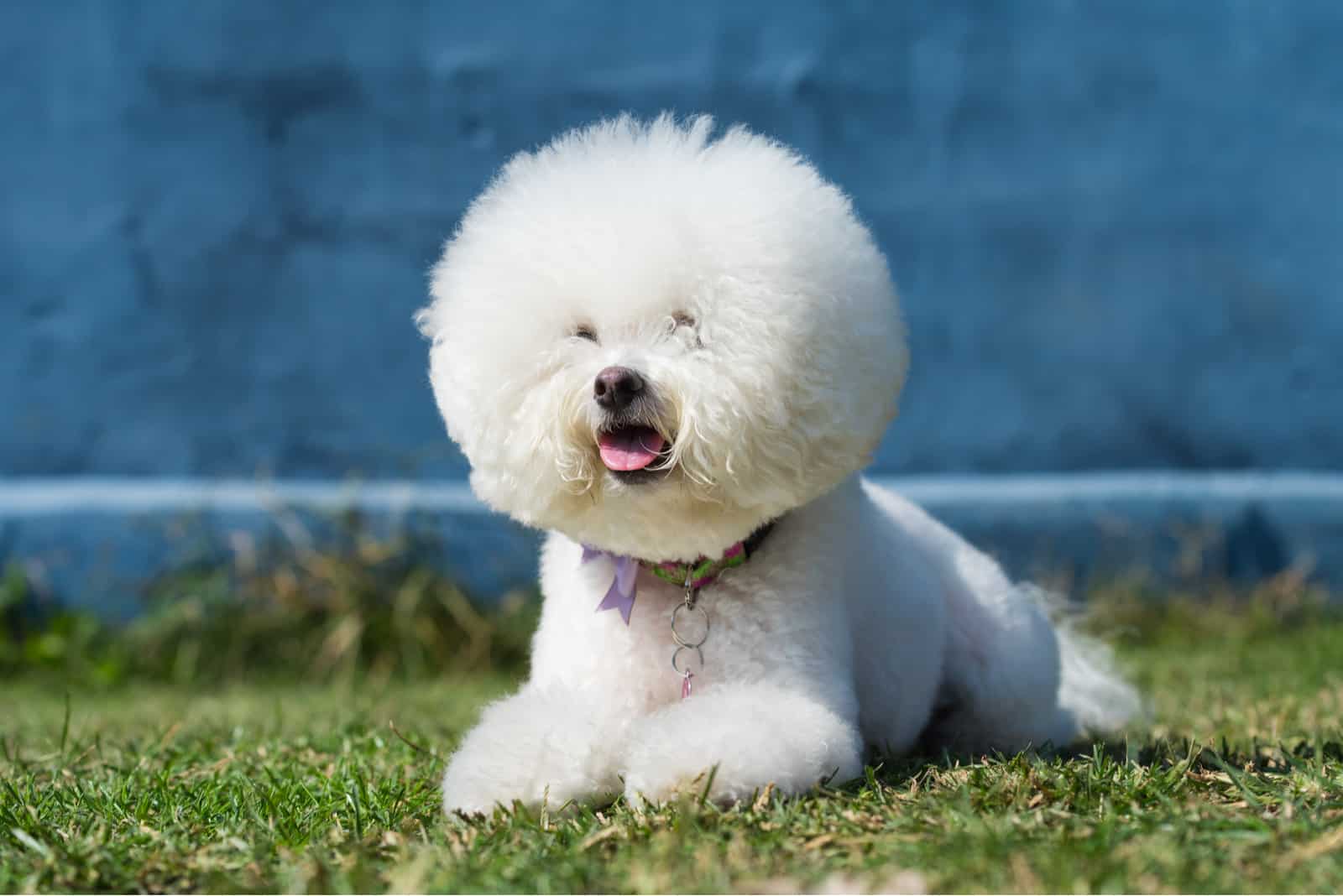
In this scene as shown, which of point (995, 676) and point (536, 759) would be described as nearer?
point (536, 759)

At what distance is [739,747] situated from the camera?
7.13 ft

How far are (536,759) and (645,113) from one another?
4.05 m

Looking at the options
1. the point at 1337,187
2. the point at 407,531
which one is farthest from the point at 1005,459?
the point at 407,531

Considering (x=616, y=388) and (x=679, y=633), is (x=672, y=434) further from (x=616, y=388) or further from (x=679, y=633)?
(x=679, y=633)

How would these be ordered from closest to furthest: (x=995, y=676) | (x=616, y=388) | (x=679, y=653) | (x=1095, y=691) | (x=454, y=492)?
(x=616, y=388) → (x=679, y=653) → (x=995, y=676) → (x=1095, y=691) → (x=454, y=492)

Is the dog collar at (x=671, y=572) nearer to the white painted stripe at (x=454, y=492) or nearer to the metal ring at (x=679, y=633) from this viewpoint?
the metal ring at (x=679, y=633)

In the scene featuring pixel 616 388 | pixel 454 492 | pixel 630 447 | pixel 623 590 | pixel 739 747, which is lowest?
pixel 454 492

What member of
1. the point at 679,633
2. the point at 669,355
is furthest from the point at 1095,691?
the point at 669,355

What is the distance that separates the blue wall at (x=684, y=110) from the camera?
584cm

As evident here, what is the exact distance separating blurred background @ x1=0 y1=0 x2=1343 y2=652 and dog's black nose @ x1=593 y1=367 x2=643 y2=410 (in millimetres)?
3632

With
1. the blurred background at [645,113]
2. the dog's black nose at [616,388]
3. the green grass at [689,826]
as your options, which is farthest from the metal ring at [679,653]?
the blurred background at [645,113]

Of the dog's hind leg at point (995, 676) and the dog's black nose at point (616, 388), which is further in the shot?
the dog's hind leg at point (995, 676)

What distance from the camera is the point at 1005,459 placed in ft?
19.5

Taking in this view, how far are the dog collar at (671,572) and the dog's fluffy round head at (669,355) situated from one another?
76 millimetres
